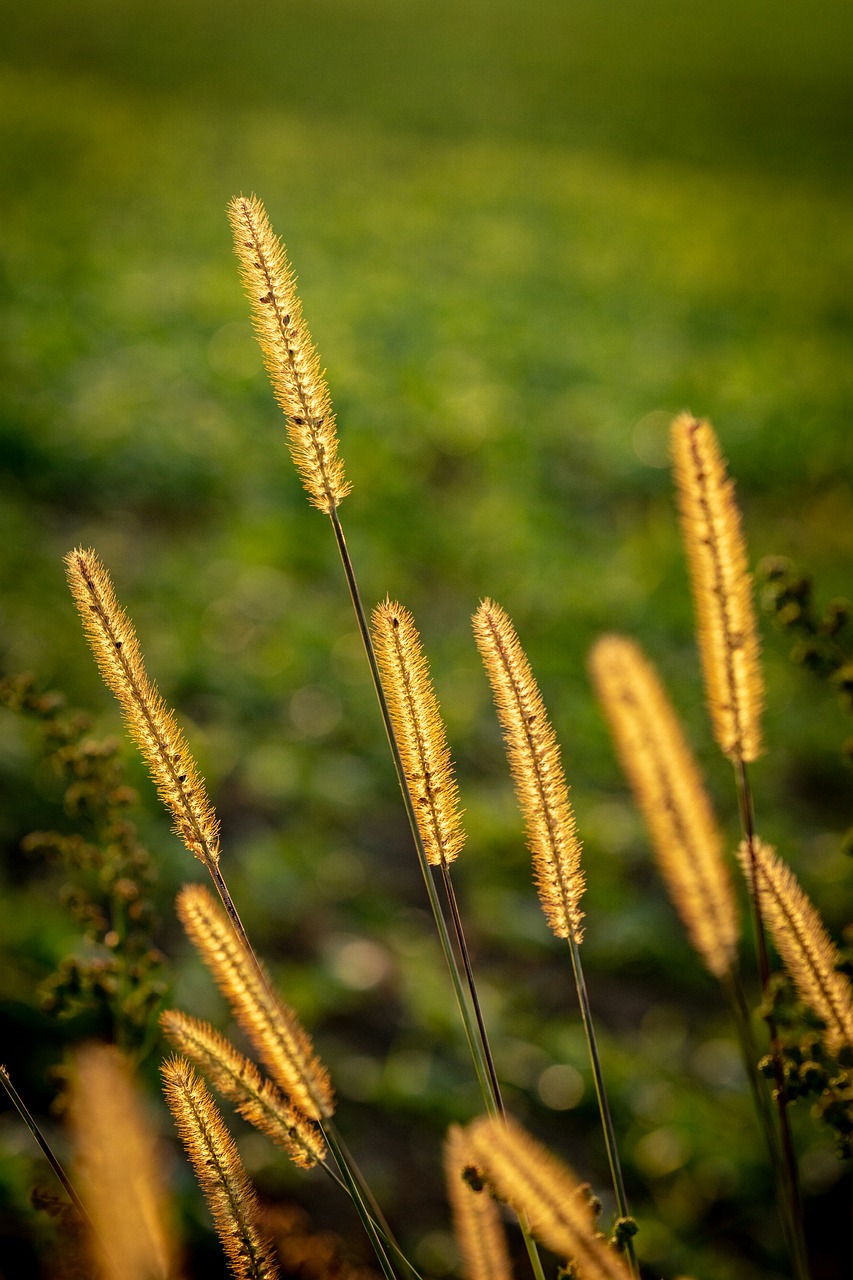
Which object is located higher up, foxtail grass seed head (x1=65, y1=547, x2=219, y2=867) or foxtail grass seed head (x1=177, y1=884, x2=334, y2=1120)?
foxtail grass seed head (x1=65, y1=547, x2=219, y2=867)

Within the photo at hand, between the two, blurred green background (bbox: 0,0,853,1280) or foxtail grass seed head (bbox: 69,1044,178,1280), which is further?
blurred green background (bbox: 0,0,853,1280)

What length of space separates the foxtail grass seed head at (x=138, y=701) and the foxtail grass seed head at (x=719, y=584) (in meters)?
0.31

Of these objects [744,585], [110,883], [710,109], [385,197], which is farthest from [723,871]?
[710,109]

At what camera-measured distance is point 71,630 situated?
2.53 m

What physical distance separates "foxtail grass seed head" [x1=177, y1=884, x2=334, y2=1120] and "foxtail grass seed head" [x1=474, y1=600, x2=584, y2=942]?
0.15 meters

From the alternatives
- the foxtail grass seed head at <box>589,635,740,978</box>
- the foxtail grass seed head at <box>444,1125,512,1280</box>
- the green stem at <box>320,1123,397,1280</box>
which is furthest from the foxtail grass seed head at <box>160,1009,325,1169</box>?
the foxtail grass seed head at <box>589,635,740,978</box>

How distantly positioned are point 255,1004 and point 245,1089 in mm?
53

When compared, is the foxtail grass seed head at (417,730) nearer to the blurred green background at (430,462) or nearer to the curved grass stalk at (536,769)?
the curved grass stalk at (536,769)

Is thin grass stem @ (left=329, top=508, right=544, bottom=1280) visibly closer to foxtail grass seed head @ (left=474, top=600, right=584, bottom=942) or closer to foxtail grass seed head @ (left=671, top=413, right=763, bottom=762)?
foxtail grass seed head @ (left=474, top=600, right=584, bottom=942)

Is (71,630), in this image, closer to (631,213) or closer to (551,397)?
(551,397)

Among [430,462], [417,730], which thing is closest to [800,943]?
[417,730]

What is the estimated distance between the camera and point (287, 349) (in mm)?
503

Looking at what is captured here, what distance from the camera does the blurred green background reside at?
5.60 ft

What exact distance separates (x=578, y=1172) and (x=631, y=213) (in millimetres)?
6273
